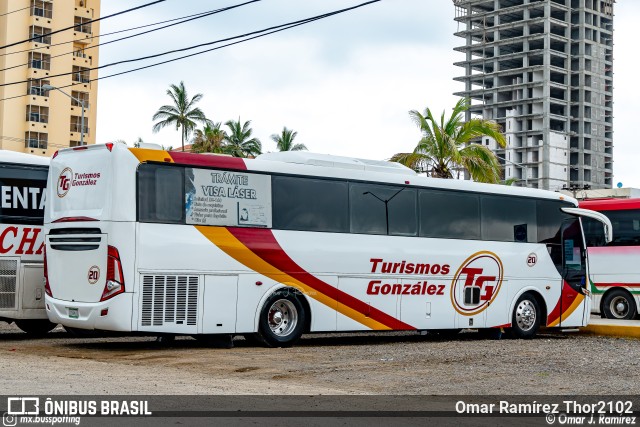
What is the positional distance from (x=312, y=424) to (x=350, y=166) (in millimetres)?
10971

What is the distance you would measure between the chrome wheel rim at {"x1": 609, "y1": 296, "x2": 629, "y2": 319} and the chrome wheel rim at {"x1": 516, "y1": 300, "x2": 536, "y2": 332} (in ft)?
25.2

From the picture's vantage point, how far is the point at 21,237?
1873cm

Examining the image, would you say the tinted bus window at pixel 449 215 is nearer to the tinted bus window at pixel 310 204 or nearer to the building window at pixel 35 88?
the tinted bus window at pixel 310 204

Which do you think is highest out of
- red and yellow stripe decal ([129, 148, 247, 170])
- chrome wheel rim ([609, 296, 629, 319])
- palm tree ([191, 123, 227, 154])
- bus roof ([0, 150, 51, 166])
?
palm tree ([191, 123, 227, 154])

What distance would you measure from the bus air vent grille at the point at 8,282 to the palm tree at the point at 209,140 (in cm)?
5328

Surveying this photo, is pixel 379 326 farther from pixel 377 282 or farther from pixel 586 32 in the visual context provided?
pixel 586 32

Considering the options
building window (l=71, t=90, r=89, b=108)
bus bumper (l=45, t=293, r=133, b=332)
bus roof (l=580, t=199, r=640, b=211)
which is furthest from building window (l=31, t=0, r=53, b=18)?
bus bumper (l=45, t=293, r=133, b=332)

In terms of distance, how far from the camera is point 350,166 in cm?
1953

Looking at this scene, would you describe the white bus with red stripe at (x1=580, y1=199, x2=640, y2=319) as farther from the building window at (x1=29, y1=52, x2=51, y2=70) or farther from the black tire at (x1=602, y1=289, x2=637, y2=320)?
the building window at (x1=29, y1=52, x2=51, y2=70)

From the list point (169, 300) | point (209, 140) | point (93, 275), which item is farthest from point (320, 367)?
point (209, 140)

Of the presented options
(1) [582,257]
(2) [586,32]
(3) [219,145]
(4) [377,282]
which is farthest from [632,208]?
(2) [586,32]

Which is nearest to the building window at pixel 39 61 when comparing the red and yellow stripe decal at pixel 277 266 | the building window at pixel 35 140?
the building window at pixel 35 140

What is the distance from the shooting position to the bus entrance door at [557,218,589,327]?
22891 millimetres

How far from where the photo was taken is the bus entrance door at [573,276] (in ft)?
75.1
